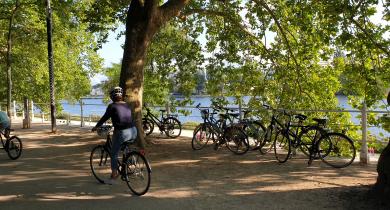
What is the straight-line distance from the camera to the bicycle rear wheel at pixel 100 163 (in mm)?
8297

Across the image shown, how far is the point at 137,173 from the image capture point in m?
7.47

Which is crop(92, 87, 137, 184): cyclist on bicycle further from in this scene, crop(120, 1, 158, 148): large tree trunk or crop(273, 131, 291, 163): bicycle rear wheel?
crop(120, 1, 158, 148): large tree trunk

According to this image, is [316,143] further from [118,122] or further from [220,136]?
[118,122]

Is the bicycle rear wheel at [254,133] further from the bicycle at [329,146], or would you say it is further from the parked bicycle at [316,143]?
the bicycle at [329,146]

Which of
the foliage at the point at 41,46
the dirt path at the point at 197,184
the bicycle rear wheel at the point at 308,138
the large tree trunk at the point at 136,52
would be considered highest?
the foliage at the point at 41,46

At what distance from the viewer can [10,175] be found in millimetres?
9367

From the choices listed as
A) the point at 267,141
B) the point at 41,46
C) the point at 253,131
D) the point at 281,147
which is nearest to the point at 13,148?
the point at 253,131

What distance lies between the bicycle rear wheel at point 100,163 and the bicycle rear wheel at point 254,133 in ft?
12.7

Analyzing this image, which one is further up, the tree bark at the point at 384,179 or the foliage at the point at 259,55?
the foliage at the point at 259,55

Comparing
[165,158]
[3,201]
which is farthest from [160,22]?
[3,201]

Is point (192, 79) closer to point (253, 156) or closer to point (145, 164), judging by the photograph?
point (253, 156)

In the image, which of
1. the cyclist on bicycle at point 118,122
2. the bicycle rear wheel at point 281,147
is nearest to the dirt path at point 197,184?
the bicycle rear wheel at point 281,147

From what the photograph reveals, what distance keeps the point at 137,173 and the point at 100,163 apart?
4.04 feet

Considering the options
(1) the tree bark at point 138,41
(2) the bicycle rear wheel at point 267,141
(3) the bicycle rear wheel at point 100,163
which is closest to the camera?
(3) the bicycle rear wheel at point 100,163
